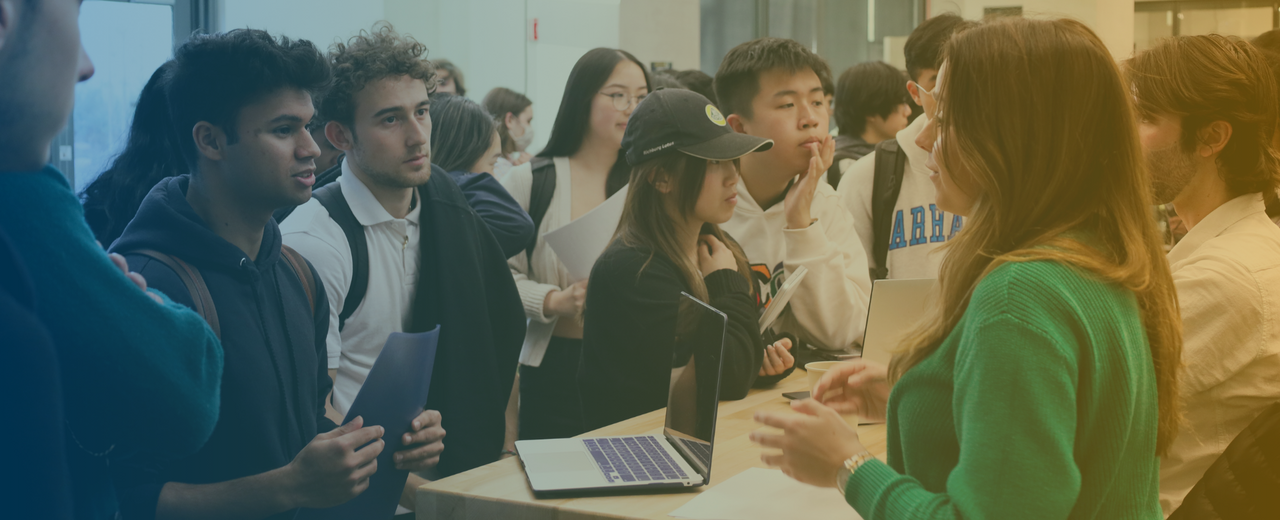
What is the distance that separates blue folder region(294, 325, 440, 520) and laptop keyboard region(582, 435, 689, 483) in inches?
13.3

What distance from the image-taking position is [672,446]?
64.1 inches

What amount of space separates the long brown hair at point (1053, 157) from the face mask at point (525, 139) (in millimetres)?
4166

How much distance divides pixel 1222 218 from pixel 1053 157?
3.32 feet

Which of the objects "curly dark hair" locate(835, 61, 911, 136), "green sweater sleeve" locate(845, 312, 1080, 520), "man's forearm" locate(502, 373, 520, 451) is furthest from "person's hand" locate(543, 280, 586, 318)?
"curly dark hair" locate(835, 61, 911, 136)

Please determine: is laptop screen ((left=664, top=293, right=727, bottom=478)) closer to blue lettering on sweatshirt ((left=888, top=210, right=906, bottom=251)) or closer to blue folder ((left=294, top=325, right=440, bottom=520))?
blue folder ((left=294, top=325, right=440, bottom=520))

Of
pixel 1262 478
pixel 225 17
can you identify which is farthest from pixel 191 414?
pixel 225 17

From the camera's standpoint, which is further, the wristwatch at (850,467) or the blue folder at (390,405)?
the blue folder at (390,405)

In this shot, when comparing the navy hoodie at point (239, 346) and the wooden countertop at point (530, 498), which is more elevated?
the navy hoodie at point (239, 346)

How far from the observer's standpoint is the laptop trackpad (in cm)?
150

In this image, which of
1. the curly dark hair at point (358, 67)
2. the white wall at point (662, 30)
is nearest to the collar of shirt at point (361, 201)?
the curly dark hair at point (358, 67)

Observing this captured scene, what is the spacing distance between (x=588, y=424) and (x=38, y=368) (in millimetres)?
1383

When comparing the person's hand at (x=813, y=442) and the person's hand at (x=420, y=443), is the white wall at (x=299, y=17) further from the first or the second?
the person's hand at (x=813, y=442)

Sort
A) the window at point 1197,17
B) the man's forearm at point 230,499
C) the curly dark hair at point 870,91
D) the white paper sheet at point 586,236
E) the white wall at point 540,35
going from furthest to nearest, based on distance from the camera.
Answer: the window at point 1197,17, the white wall at point 540,35, the curly dark hair at point 870,91, the white paper sheet at point 586,236, the man's forearm at point 230,499

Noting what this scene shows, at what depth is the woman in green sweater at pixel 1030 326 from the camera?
867 millimetres
